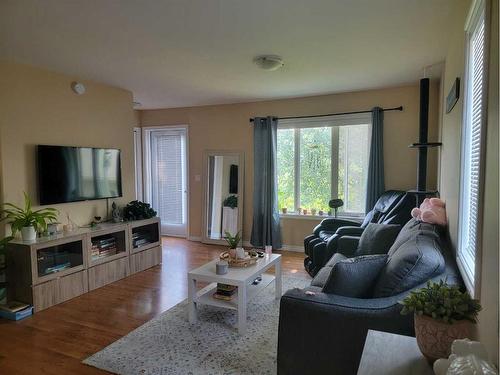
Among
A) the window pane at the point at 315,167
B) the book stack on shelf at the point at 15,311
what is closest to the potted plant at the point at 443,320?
the book stack on shelf at the point at 15,311

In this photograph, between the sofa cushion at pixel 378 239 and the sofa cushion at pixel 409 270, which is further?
the sofa cushion at pixel 378 239

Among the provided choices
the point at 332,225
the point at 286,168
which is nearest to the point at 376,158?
the point at 332,225

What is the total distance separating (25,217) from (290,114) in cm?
358

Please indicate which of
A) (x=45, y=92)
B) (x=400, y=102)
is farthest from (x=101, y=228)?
(x=400, y=102)

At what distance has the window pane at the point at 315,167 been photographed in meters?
5.05

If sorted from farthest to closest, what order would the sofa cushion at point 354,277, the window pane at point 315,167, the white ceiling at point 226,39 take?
1. the window pane at point 315,167
2. the white ceiling at point 226,39
3. the sofa cushion at point 354,277

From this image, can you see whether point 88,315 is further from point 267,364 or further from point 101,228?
point 267,364

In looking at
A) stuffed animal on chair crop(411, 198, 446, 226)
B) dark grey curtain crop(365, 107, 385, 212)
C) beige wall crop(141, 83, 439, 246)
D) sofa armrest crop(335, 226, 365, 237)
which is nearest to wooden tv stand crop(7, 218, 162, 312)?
beige wall crop(141, 83, 439, 246)

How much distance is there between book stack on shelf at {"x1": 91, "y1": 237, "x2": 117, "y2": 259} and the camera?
384 cm

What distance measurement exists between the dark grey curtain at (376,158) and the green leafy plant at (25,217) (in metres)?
3.75

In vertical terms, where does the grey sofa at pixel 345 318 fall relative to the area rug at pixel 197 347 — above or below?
above

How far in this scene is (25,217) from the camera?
10.6 ft

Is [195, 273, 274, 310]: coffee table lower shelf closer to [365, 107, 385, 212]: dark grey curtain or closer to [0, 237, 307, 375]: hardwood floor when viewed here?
[0, 237, 307, 375]: hardwood floor

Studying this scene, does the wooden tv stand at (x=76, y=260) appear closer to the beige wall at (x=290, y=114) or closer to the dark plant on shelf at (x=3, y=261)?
the dark plant on shelf at (x=3, y=261)
